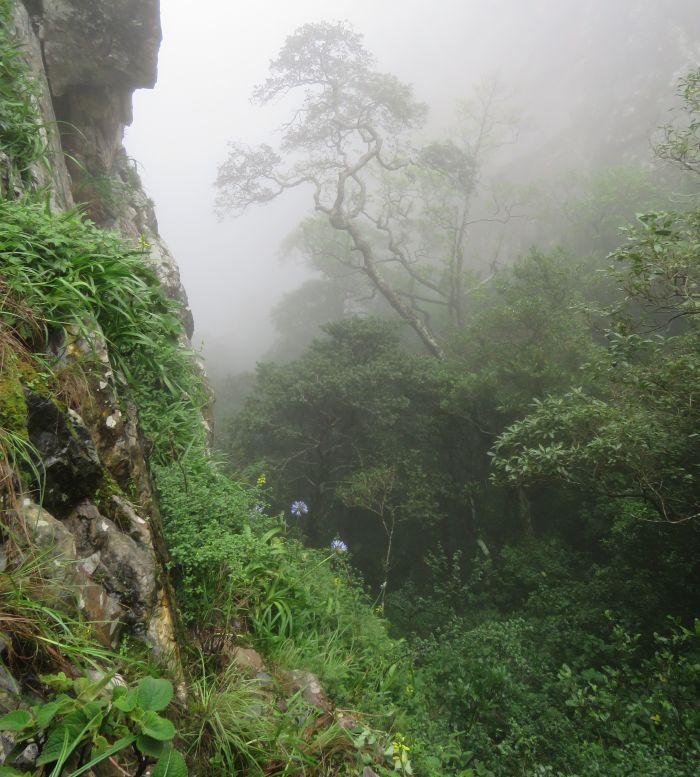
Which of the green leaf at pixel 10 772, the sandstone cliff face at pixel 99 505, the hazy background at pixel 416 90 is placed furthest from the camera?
the hazy background at pixel 416 90

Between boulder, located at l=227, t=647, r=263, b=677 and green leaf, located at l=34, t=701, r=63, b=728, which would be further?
boulder, located at l=227, t=647, r=263, b=677

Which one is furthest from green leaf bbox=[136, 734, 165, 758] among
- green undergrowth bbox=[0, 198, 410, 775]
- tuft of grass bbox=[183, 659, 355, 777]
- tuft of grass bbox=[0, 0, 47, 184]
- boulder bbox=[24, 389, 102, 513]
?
tuft of grass bbox=[0, 0, 47, 184]

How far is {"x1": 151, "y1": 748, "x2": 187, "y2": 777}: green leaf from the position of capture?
1.28 metres

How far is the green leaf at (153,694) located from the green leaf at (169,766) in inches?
4.5

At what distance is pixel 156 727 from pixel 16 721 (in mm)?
335

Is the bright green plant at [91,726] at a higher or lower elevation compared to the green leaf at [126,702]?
lower

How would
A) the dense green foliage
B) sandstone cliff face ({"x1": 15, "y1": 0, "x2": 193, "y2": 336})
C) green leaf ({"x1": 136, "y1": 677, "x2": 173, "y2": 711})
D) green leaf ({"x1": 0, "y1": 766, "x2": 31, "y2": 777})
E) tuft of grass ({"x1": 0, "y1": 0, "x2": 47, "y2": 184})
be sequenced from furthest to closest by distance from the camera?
sandstone cliff face ({"x1": 15, "y1": 0, "x2": 193, "y2": 336})
the dense green foliage
tuft of grass ({"x1": 0, "y1": 0, "x2": 47, "y2": 184})
green leaf ({"x1": 136, "y1": 677, "x2": 173, "y2": 711})
green leaf ({"x1": 0, "y1": 766, "x2": 31, "y2": 777})

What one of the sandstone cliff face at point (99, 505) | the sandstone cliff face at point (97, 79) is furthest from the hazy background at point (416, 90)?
the sandstone cliff face at point (99, 505)

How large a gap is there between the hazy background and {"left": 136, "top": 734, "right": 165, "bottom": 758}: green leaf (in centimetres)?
940

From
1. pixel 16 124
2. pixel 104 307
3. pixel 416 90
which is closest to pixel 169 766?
pixel 104 307

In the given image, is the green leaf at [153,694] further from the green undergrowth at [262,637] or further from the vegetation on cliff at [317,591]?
the green undergrowth at [262,637]

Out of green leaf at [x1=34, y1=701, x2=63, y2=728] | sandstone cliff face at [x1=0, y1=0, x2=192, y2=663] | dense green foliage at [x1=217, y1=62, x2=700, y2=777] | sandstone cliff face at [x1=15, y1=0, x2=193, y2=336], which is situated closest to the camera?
green leaf at [x1=34, y1=701, x2=63, y2=728]

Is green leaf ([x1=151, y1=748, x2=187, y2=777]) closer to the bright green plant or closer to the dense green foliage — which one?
the bright green plant

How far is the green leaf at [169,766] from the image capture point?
1280mm
